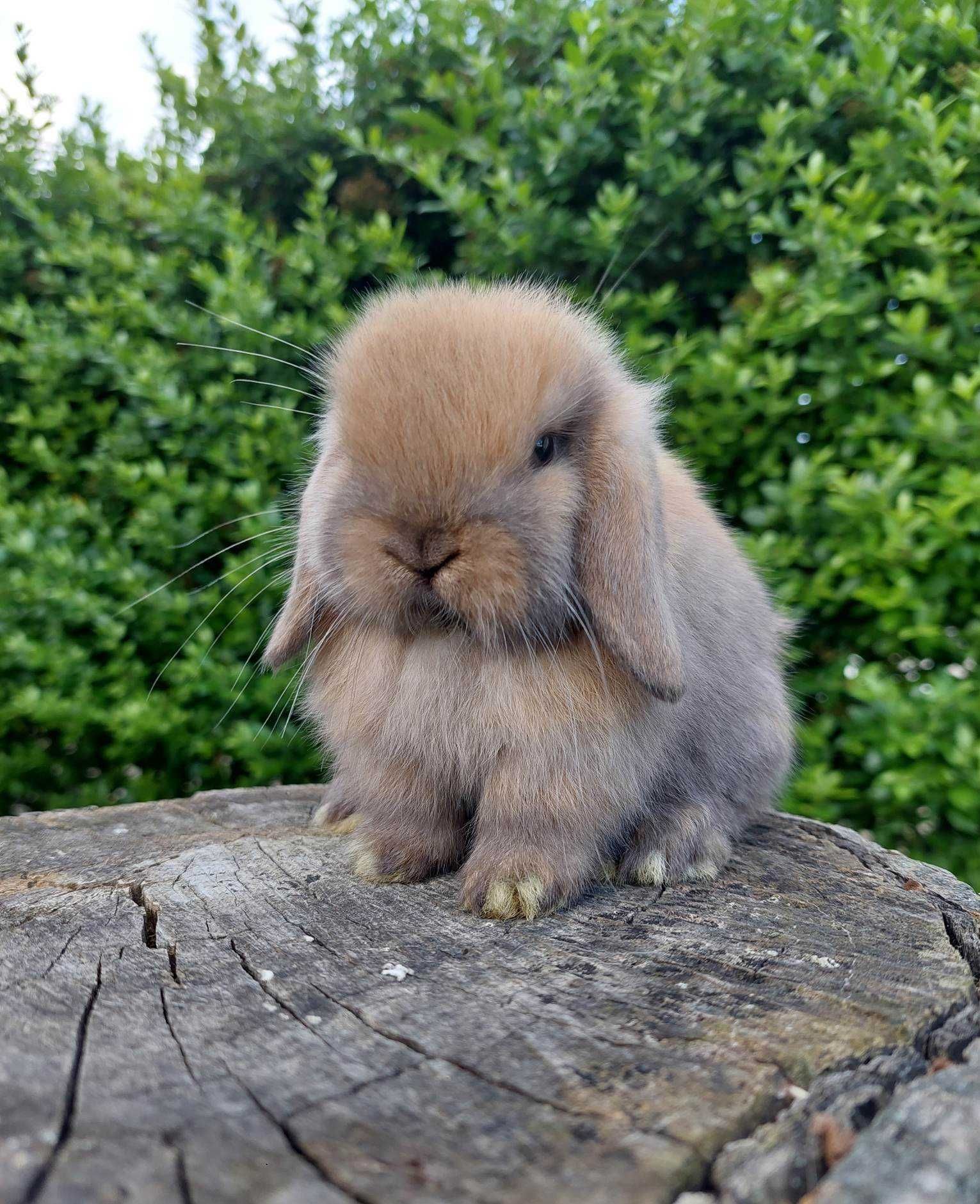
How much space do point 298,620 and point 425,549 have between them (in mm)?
593

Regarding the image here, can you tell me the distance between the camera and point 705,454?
3.62m

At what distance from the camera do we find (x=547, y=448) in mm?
1936

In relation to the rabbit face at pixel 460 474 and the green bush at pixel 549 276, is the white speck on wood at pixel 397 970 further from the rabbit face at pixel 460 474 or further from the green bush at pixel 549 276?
the green bush at pixel 549 276

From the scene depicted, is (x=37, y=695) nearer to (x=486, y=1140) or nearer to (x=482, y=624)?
(x=482, y=624)

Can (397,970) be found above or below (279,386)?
below

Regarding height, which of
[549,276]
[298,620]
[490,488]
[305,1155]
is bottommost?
[305,1155]

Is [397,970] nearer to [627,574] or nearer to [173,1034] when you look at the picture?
[173,1034]

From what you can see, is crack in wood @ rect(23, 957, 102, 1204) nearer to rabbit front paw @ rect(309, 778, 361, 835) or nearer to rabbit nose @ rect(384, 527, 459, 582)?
rabbit nose @ rect(384, 527, 459, 582)

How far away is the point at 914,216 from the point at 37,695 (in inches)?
134

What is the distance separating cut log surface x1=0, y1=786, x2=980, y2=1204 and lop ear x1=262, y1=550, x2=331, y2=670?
1.57ft

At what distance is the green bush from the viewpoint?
10.6 feet

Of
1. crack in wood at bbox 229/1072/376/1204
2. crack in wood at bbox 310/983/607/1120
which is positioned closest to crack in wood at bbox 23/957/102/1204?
crack in wood at bbox 229/1072/376/1204

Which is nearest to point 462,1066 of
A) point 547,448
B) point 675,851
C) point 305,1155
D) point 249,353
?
point 305,1155

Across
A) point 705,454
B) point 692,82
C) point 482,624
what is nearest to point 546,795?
point 482,624
